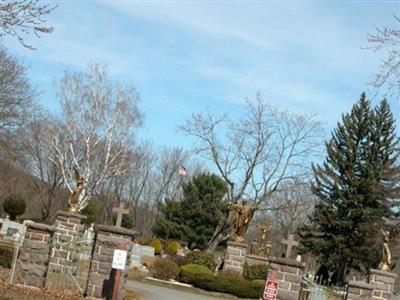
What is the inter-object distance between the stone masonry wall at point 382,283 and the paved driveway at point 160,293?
20.1 feet

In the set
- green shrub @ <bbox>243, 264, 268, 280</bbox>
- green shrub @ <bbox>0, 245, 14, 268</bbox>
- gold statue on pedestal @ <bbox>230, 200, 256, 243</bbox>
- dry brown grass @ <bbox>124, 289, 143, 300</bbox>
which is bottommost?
dry brown grass @ <bbox>124, 289, 143, 300</bbox>

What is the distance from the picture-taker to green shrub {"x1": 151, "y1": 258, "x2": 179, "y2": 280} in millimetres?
25531

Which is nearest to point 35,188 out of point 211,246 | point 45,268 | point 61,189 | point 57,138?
point 61,189

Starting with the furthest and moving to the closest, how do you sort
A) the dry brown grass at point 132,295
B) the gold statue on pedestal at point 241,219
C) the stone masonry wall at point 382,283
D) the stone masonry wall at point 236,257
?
the gold statue on pedestal at point 241,219 → the stone masonry wall at point 236,257 → the dry brown grass at point 132,295 → the stone masonry wall at point 382,283

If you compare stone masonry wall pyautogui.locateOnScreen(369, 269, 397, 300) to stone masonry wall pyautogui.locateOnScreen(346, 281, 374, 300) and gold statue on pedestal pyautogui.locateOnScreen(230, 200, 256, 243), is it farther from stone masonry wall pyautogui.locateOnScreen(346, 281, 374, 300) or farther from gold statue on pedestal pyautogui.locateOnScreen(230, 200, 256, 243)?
gold statue on pedestal pyautogui.locateOnScreen(230, 200, 256, 243)

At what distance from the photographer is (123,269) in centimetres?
1436

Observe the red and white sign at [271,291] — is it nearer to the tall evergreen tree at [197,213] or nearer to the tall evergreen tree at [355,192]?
the tall evergreen tree at [355,192]

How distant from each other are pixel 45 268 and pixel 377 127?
32359 millimetres

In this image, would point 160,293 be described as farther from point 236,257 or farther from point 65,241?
point 236,257

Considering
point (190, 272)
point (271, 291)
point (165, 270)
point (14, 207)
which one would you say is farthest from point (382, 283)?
point (14, 207)

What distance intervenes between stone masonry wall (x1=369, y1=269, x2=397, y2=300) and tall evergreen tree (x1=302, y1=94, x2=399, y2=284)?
22.2 m

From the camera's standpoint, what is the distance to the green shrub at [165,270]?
83.8 ft

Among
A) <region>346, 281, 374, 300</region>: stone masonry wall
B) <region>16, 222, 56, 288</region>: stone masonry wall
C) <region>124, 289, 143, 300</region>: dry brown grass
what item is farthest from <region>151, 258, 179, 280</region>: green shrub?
<region>346, 281, 374, 300</region>: stone masonry wall

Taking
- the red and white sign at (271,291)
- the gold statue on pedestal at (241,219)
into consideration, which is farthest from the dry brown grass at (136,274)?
the red and white sign at (271,291)
